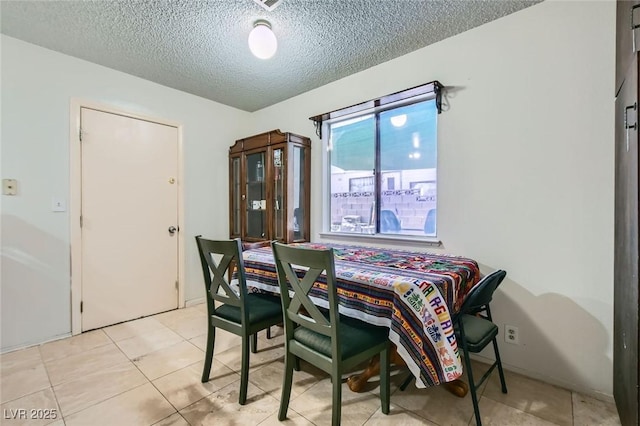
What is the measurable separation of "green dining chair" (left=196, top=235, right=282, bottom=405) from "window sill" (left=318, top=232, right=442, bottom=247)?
3.74 feet

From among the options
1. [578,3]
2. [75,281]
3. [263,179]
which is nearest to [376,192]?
[263,179]

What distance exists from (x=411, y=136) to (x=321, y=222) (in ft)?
4.13

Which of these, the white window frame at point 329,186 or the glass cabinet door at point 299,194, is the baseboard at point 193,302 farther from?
the white window frame at point 329,186

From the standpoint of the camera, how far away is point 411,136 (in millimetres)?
2602

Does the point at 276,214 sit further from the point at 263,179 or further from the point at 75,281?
the point at 75,281

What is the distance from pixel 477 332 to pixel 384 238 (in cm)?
114

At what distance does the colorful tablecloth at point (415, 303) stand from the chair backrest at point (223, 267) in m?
0.45

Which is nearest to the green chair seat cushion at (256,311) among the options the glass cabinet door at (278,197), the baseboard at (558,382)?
the glass cabinet door at (278,197)

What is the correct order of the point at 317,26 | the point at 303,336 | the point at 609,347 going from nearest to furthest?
the point at 303,336, the point at 609,347, the point at 317,26

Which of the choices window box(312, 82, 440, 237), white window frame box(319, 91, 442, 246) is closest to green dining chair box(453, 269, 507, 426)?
white window frame box(319, 91, 442, 246)

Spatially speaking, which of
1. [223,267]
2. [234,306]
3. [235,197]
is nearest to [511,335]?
[234,306]

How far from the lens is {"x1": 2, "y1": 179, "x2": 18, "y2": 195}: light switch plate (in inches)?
89.7

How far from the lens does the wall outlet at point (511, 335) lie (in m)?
2.02

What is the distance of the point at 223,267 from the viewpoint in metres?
1.82
